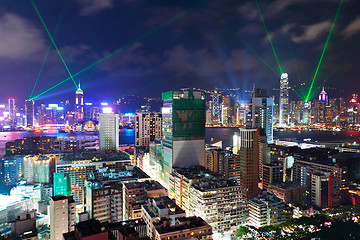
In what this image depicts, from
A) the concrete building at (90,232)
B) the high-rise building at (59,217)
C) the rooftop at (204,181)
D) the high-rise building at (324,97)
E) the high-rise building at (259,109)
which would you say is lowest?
the high-rise building at (59,217)

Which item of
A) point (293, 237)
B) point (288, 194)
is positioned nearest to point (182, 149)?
point (288, 194)

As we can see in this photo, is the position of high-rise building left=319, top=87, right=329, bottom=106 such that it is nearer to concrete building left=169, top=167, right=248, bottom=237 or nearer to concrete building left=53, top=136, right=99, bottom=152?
concrete building left=53, top=136, right=99, bottom=152

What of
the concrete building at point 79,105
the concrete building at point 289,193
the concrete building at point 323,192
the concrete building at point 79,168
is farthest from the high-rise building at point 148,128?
the concrete building at point 79,105

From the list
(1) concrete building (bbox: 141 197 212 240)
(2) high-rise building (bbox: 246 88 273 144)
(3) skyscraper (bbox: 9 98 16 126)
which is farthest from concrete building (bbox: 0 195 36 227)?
(3) skyscraper (bbox: 9 98 16 126)

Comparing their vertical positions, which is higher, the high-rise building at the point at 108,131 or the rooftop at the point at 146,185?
the high-rise building at the point at 108,131

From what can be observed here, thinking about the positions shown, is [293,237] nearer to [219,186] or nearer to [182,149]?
[219,186]

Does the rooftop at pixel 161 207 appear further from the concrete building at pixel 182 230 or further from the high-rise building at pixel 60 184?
the high-rise building at pixel 60 184
